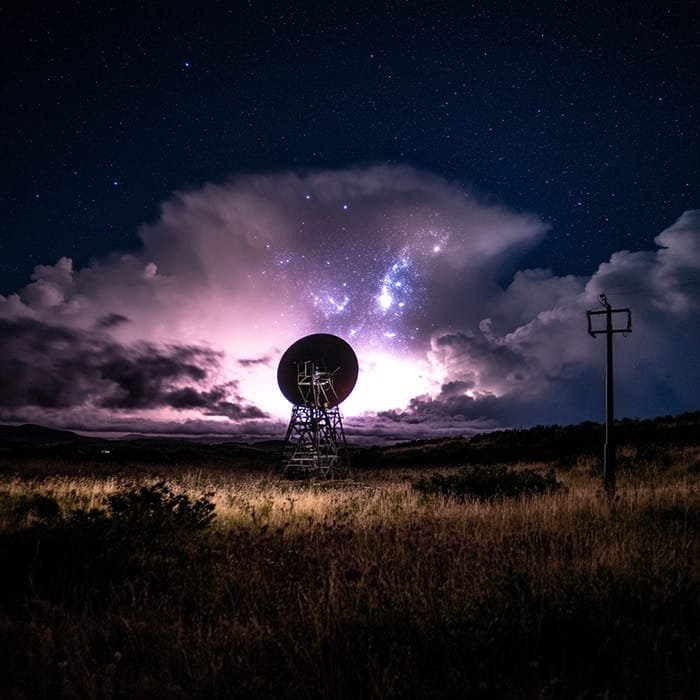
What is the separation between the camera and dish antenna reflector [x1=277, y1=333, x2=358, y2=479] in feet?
88.4

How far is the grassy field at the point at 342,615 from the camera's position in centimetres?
292

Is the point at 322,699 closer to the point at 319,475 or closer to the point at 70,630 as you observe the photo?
the point at 70,630

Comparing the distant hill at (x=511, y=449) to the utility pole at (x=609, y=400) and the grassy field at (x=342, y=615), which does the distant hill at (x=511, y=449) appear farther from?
the grassy field at (x=342, y=615)

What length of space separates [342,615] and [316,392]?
2342 centimetres

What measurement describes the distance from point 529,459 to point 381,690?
33.9 metres

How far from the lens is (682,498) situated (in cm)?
955

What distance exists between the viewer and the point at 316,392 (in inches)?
1065

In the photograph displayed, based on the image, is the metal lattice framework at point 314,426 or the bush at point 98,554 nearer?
the bush at point 98,554

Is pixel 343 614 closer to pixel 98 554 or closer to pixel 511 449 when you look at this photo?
pixel 98 554

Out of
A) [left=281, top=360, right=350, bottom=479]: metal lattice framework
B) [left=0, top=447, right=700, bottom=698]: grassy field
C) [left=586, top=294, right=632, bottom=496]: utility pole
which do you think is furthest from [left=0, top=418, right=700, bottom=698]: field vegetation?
[left=281, top=360, right=350, bottom=479]: metal lattice framework

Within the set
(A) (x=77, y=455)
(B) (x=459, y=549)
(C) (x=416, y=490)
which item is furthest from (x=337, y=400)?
(B) (x=459, y=549)

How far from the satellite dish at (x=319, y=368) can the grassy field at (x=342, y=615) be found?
2022 centimetres

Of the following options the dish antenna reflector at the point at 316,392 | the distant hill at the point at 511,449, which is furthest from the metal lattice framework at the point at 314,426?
the distant hill at the point at 511,449

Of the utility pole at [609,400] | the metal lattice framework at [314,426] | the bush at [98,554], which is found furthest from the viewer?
the metal lattice framework at [314,426]
